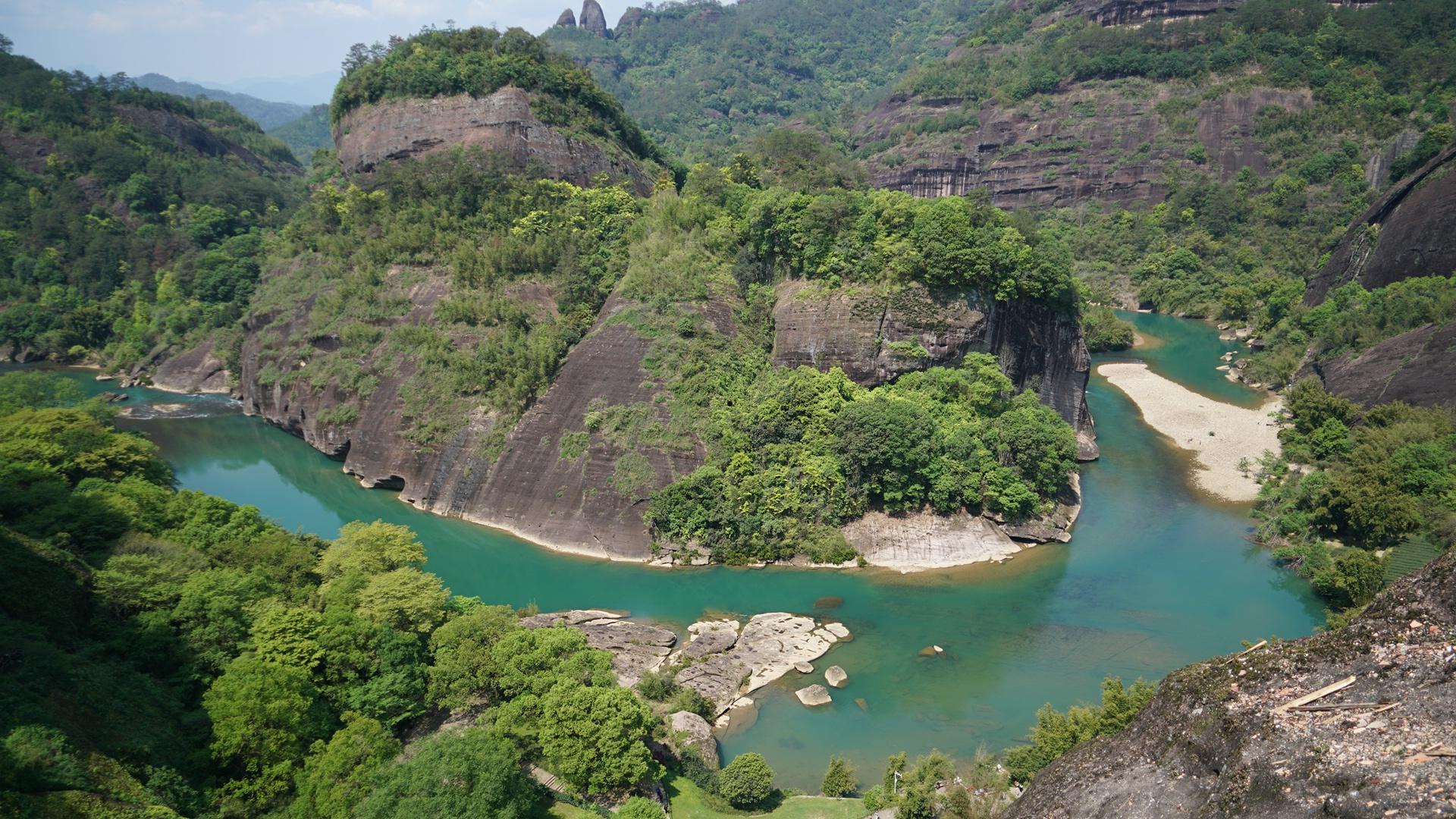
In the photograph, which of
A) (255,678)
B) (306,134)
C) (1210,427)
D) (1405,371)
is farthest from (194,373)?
(306,134)

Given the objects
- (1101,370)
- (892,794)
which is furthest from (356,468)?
(1101,370)

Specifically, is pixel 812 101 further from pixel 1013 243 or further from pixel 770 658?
pixel 770 658

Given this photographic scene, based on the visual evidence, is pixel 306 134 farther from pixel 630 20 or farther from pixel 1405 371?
pixel 1405 371

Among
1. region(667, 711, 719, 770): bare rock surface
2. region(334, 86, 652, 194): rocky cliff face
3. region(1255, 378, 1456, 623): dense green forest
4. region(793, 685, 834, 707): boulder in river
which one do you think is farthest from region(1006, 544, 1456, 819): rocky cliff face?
region(334, 86, 652, 194): rocky cliff face

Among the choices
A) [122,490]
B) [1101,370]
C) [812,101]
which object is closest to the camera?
[122,490]

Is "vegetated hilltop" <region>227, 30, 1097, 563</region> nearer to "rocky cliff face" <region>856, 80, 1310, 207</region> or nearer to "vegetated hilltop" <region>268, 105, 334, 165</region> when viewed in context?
"rocky cliff face" <region>856, 80, 1310, 207</region>
